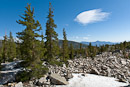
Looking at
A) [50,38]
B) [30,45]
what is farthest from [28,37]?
[50,38]

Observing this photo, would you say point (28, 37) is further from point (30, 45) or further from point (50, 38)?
point (50, 38)

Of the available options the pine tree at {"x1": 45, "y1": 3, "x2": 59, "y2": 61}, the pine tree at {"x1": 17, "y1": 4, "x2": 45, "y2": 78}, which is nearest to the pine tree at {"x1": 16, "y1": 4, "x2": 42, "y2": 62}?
the pine tree at {"x1": 17, "y1": 4, "x2": 45, "y2": 78}

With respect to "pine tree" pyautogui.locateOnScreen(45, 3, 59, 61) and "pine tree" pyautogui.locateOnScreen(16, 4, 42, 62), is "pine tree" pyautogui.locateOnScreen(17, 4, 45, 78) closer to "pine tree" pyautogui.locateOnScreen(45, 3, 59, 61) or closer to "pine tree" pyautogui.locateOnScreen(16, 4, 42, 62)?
"pine tree" pyautogui.locateOnScreen(16, 4, 42, 62)

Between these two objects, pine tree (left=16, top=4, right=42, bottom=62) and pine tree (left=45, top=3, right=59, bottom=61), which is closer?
pine tree (left=16, top=4, right=42, bottom=62)

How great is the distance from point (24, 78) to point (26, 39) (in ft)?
15.6

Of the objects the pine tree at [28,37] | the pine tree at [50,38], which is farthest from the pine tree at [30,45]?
the pine tree at [50,38]

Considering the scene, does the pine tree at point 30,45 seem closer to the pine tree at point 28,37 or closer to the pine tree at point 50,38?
the pine tree at point 28,37

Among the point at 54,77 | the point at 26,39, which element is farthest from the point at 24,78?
the point at 26,39

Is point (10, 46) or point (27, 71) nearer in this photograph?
point (27, 71)

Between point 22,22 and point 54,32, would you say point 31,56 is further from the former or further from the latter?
point 54,32

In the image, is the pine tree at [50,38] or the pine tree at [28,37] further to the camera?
the pine tree at [50,38]

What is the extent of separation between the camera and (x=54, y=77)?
965 cm

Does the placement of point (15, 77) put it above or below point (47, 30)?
below

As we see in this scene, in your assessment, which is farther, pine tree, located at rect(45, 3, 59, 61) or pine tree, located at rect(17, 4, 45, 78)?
pine tree, located at rect(45, 3, 59, 61)
